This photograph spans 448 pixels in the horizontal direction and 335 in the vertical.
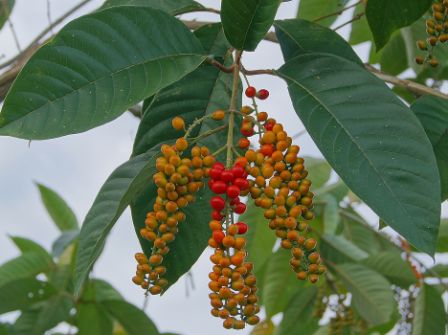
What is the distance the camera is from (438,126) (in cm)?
125

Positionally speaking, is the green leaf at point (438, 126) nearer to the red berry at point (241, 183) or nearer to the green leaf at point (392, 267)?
the red berry at point (241, 183)

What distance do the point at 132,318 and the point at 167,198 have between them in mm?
1278

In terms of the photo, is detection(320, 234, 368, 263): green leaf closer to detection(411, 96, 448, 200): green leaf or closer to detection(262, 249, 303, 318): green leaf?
detection(262, 249, 303, 318): green leaf

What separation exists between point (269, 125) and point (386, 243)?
1747 millimetres

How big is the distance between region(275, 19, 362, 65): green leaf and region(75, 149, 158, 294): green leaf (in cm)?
28

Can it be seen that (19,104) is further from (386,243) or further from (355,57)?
(386,243)

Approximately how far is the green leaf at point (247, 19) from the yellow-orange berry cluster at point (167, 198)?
232 mm

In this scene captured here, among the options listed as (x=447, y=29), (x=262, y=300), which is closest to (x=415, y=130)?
(x=447, y=29)

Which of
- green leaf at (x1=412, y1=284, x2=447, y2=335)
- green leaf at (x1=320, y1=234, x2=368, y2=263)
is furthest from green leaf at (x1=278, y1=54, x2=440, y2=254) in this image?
green leaf at (x1=320, y1=234, x2=368, y2=263)

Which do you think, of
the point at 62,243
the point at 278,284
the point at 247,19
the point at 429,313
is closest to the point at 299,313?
the point at 278,284

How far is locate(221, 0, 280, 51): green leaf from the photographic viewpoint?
1.08 m

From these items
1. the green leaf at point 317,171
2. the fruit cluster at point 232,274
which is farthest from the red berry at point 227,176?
the green leaf at point 317,171

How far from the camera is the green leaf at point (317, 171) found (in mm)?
2469

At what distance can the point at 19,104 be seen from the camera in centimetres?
97
